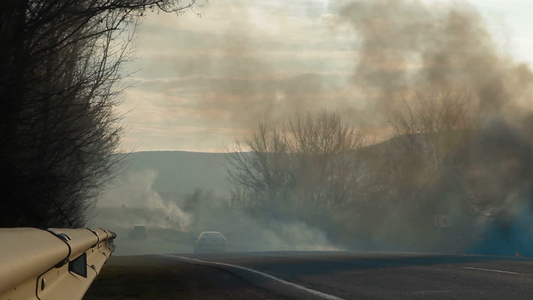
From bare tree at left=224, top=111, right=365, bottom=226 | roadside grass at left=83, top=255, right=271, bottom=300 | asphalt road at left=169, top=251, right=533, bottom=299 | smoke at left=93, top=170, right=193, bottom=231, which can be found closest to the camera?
roadside grass at left=83, top=255, right=271, bottom=300

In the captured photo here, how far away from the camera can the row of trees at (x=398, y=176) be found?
53875mm

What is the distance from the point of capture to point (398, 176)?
60.0 m

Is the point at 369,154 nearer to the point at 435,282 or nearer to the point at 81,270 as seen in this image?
the point at 435,282

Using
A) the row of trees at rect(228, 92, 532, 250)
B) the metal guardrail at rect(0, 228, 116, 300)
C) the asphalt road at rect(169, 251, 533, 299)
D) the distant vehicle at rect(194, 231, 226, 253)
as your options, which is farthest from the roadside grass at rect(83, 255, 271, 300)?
the row of trees at rect(228, 92, 532, 250)

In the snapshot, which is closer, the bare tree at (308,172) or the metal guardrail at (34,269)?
the metal guardrail at (34,269)

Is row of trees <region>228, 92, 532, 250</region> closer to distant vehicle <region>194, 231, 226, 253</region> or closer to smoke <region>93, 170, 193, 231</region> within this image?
distant vehicle <region>194, 231, 226, 253</region>

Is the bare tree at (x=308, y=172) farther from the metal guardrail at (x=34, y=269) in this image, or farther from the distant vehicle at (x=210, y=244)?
the metal guardrail at (x=34, y=269)

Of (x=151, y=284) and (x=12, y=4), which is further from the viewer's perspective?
(x=12, y=4)

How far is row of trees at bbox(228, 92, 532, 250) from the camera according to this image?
53875 millimetres

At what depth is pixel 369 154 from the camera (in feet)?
216

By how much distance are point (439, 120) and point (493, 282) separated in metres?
50.1

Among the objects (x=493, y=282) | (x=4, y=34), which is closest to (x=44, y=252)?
(x=493, y=282)

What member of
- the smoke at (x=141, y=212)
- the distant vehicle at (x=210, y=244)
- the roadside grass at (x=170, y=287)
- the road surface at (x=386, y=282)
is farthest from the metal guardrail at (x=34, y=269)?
the smoke at (x=141, y=212)

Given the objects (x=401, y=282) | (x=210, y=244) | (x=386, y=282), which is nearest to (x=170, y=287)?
(x=386, y=282)
